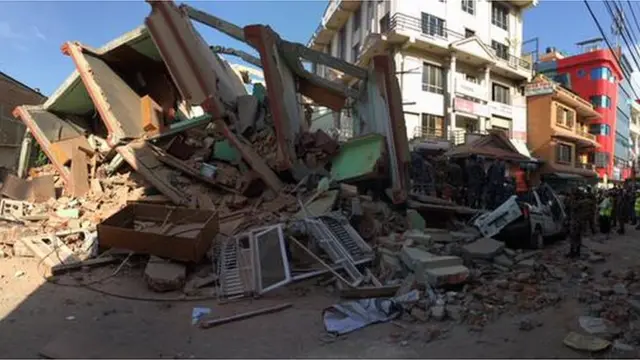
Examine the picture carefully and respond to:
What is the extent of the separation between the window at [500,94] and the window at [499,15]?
4.61m

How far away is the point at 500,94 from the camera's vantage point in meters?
33.0

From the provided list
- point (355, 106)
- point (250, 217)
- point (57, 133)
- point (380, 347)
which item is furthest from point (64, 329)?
point (57, 133)

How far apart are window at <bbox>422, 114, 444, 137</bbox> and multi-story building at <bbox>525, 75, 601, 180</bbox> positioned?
31.0 feet

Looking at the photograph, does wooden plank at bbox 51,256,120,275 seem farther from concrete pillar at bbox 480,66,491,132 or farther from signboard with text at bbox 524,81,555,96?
signboard with text at bbox 524,81,555,96

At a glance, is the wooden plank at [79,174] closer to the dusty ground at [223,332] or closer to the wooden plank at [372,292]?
the dusty ground at [223,332]

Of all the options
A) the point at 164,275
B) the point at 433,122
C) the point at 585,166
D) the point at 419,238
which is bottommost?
the point at 164,275

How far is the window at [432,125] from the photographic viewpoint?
27.2 meters

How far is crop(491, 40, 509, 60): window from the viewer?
33028mm

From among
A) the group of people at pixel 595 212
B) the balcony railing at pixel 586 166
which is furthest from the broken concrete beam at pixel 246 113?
the balcony railing at pixel 586 166

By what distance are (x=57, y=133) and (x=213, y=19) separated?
5815mm

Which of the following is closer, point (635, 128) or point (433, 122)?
point (433, 122)

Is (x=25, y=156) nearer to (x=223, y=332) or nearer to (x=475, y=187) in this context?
(x=223, y=332)

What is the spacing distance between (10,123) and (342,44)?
2411 centimetres

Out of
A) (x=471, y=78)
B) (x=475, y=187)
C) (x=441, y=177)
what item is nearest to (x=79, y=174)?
(x=441, y=177)
